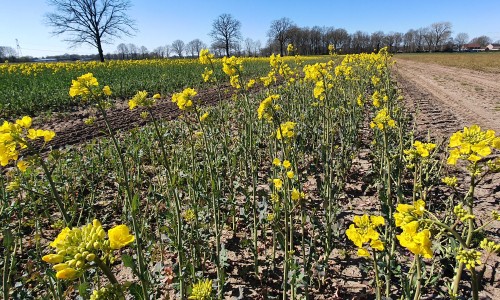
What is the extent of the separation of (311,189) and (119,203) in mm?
3004

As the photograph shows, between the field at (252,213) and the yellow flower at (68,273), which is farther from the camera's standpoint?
the field at (252,213)

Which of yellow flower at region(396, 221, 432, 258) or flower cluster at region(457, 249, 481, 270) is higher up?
yellow flower at region(396, 221, 432, 258)

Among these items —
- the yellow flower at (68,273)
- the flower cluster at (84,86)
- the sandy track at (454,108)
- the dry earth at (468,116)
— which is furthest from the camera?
the sandy track at (454,108)

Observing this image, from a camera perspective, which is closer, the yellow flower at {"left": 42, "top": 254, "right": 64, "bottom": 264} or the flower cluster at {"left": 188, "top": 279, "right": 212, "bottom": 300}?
the yellow flower at {"left": 42, "top": 254, "right": 64, "bottom": 264}

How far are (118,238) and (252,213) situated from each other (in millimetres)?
2849

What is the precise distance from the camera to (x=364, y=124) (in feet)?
29.6

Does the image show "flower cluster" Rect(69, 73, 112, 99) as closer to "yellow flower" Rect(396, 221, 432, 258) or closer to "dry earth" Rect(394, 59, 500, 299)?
"yellow flower" Rect(396, 221, 432, 258)

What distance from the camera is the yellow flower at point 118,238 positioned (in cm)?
133

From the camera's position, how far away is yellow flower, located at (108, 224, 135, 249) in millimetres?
1333

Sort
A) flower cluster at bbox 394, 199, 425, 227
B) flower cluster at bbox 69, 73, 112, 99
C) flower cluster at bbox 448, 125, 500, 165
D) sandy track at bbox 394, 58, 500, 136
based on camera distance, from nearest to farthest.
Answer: flower cluster at bbox 394, 199, 425, 227, flower cluster at bbox 448, 125, 500, 165, flower cluster at bbox 69, 73, 112, 99, sandy track at bbox 394, 58, 500, 136

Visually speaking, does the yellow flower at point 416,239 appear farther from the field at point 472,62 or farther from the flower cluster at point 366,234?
the field at point 472,62

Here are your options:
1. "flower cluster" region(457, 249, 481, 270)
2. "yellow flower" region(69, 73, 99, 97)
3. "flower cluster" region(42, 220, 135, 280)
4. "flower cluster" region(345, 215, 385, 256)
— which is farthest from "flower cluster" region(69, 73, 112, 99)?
"flower cluster" region(457, 249, 481, 270)

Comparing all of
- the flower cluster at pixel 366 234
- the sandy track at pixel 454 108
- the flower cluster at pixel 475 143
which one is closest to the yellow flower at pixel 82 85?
the flower cluster at pixel 366 234

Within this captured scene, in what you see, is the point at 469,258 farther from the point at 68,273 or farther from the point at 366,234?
the point at 68,273
